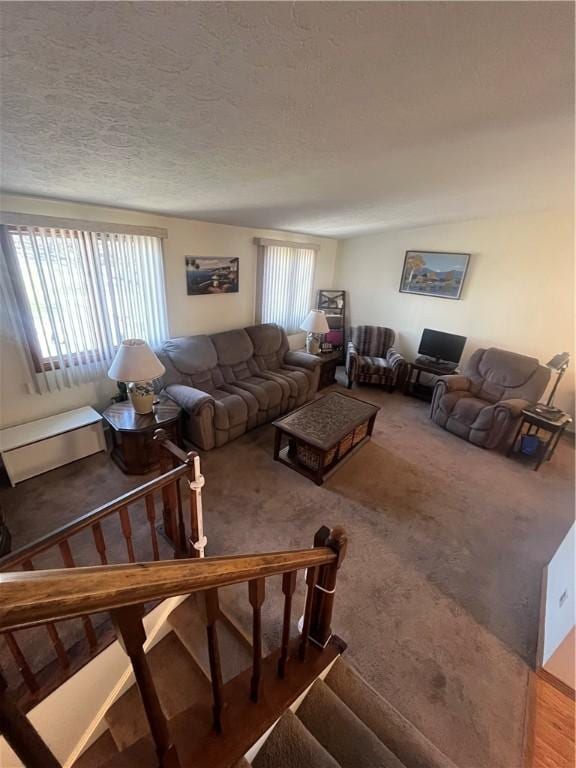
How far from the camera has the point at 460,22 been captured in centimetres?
86

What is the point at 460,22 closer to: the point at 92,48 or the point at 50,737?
the point at 92,48

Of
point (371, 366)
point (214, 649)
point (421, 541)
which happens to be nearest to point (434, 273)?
point (371, 366)

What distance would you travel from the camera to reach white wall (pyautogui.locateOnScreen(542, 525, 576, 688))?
1590 mm

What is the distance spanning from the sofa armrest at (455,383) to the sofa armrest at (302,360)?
1.63m

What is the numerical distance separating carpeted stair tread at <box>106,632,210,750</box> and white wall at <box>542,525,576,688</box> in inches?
69.4

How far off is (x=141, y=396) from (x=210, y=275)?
72.2 inches

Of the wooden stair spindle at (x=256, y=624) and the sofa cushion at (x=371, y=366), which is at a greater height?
the wooden stair spindle at (x=256, y=624)

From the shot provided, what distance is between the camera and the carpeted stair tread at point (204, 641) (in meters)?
1.48

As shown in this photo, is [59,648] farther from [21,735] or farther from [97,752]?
[21,735]

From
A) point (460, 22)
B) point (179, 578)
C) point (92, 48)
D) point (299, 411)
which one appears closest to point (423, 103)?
point (460, 22)

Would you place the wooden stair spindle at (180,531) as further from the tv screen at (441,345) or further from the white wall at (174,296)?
the tv screen at (441,345)

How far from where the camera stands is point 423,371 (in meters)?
4.77

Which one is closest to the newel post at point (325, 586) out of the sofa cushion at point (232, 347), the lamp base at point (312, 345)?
the sofa cushion at point (232, 347)

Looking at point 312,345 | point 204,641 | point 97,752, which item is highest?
point 312,345
